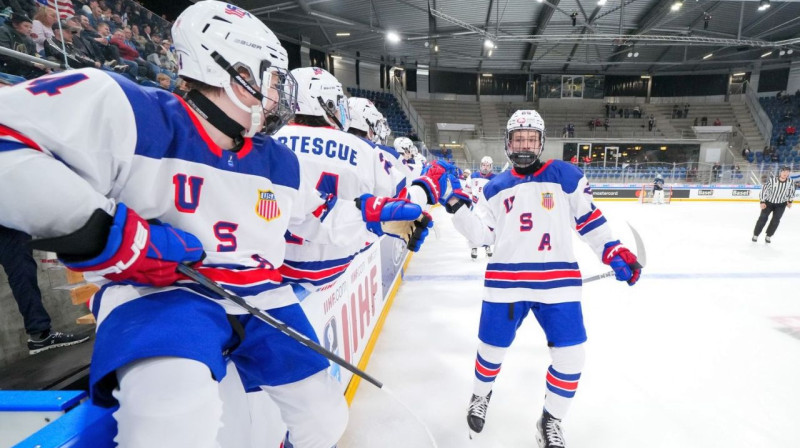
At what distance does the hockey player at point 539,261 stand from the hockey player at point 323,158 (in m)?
0.66

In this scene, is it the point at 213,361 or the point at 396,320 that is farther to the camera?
the point at 396,320

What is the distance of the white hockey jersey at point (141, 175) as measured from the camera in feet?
2.23

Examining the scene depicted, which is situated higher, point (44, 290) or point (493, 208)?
point (493, 208)

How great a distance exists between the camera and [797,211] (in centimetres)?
1061

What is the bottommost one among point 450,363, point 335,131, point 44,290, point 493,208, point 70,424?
point 450,363

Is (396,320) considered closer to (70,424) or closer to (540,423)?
(540,423)

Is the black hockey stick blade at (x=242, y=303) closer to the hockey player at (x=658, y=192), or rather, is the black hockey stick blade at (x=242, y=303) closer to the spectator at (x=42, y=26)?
the spectator at (x=42, y=26)

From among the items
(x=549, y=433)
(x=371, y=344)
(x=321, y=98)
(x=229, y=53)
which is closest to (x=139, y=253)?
(x=229, y=53)

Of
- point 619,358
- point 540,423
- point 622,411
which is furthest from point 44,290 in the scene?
point 619,358

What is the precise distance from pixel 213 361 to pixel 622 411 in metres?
2.38

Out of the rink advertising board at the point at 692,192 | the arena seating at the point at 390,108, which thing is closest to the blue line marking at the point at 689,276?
the rink advertising board at the point at 692,192

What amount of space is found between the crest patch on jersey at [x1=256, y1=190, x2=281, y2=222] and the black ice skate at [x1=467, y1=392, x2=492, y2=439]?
1592 mm

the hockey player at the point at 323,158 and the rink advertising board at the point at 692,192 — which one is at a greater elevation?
the hockey player at the point at 323,158

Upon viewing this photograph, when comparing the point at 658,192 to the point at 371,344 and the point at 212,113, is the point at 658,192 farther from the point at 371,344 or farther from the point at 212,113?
the point at 212,113
